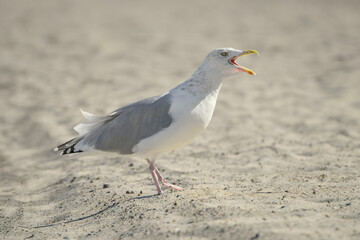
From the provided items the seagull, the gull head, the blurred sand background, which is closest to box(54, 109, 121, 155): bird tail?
the seagull

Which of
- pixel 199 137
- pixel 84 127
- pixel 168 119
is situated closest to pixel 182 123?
pixel 168 119

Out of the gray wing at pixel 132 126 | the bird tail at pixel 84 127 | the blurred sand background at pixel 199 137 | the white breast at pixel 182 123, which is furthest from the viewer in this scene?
the bird tail at pixel 84 127

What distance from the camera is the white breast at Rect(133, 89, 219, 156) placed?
4250 millimetres

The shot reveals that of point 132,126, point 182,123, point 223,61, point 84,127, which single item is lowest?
point 182,123

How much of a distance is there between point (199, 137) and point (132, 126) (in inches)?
104

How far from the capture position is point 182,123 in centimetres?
424

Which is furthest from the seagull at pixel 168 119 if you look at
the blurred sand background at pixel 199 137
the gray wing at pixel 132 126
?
the blurred sand background at pixel 199 137

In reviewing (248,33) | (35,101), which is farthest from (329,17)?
(35,101)

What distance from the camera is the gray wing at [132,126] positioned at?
4.41 metres

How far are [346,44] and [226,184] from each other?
9.14 metres

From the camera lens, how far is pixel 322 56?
1173 cm

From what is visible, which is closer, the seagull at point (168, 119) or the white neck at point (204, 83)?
the seagull at point (168, 119)

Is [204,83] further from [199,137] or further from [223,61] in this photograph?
[199,137]

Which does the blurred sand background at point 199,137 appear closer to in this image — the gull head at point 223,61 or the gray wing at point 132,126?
the gray wing at point 132,126
